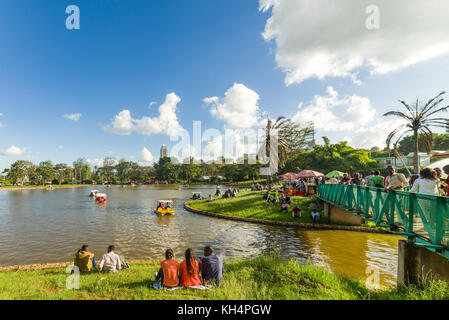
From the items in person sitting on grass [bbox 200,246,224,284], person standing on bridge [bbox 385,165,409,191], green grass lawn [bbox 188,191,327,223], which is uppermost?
person standing on bridge [bbox 385,165,409,191]

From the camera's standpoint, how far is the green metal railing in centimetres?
518

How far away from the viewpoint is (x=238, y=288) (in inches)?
217

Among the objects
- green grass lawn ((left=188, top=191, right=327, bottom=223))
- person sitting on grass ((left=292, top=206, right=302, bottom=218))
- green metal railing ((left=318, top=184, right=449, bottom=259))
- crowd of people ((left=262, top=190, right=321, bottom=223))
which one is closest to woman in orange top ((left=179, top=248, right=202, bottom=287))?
green metal railing ((left=318, top=184, right=449, bottom=259))

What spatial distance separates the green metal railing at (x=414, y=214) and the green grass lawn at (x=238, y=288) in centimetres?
127

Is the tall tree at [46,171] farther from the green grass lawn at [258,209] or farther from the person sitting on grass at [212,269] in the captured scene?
the person sitting on grass at [212,269]

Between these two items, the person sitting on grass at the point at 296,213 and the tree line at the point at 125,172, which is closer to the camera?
the person sitting on grass at the point at 296,213

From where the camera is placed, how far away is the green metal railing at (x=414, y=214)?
5179mm

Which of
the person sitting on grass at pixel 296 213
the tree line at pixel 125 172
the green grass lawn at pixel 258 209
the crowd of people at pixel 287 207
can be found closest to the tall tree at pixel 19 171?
the tree line at pixel 125 172

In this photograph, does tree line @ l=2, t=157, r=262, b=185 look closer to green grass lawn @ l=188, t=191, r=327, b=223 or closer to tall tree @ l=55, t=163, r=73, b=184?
tall tree @ l=55, t=163, r=73, b=184

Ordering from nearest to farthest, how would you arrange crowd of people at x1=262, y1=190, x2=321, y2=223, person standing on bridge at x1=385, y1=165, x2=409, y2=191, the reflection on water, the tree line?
person standing on bridge at x1=385, y1=165, x2=409, y2=191
the reflection on water
crowd of people at x1=262, y1=190, x2=321, y2=223
the tree line

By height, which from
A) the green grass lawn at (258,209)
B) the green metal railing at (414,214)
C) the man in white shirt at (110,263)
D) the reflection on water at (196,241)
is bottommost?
the reflection on water at (196,241)

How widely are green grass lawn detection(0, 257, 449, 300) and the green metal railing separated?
4.17 feet
